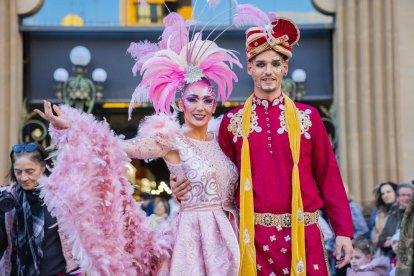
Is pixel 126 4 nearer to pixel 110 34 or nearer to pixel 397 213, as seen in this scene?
pixel 110 34

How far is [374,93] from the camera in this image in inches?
578

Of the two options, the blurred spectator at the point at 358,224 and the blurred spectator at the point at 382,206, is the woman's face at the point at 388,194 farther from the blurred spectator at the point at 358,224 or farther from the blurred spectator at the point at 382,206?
the blurred spectator at the point at 358,224

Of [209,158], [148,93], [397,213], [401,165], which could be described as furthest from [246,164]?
[401,165]

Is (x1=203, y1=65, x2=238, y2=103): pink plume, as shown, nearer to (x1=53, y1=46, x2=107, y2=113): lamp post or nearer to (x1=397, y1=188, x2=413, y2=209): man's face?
(x1=397, y1=188, x2=413, y2=209): man's face

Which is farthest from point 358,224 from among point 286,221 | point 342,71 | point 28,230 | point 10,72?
point 10,72

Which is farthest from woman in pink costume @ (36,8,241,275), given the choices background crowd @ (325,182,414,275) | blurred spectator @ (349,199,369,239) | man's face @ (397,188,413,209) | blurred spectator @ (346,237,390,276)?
blurred spectator @ (349,199,369,239)

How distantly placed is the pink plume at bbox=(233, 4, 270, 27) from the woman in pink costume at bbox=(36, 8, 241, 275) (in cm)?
27

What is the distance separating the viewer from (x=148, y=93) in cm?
569

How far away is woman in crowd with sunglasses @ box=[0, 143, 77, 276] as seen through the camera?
5.56 m

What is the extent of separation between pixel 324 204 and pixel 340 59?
9.72 m

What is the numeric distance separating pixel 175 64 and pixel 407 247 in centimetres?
272

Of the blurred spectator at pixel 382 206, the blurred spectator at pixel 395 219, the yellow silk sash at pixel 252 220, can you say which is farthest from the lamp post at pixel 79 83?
the yellow silk sash at pixel 252 220

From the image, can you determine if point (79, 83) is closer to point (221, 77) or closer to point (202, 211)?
point (221, 77)

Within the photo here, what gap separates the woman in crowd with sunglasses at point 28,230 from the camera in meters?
5.56
